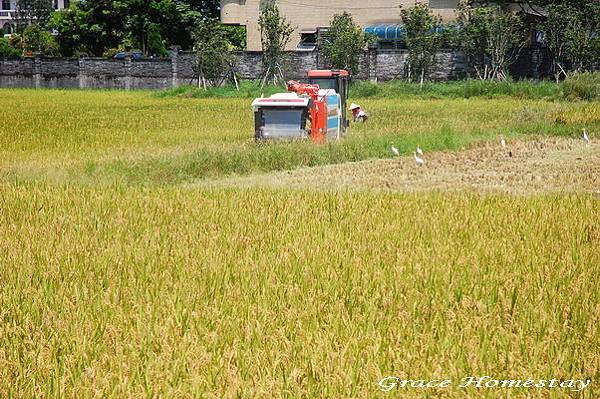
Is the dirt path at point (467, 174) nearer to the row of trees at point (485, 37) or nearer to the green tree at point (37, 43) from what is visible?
the row of trees at point (485, 37)

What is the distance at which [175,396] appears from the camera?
3061 millimetres

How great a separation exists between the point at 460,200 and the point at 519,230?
1587mm

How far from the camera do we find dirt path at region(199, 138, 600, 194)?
9.64 metres

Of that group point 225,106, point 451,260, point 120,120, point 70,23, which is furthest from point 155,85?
point 451,260

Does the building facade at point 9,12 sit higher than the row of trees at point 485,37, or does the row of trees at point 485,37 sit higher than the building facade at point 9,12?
the building facade at point 9,12

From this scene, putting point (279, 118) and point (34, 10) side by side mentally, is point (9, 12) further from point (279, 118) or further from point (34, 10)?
point (279, 118)

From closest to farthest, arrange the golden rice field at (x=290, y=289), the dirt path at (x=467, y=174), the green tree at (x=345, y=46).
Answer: the golden rice field at (x=290, y=289)
the dirt path at (x=467, y=174)
the green tree at (x=345, y=46)

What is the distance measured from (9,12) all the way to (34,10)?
21.4 ft

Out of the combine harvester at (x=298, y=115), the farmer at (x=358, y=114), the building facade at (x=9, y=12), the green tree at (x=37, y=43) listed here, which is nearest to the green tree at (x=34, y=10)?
the building facade at (x=9, y=12)

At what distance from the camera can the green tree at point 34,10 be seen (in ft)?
229

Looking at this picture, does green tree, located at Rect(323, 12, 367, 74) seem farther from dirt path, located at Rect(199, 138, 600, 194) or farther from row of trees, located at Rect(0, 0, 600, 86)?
dirt path, located at Rect(199, 138, 600, 194)

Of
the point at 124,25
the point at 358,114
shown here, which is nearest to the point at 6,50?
the point at 124,25

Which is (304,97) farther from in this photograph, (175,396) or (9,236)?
(175,396)

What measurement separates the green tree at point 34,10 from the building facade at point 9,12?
334 centimetres
